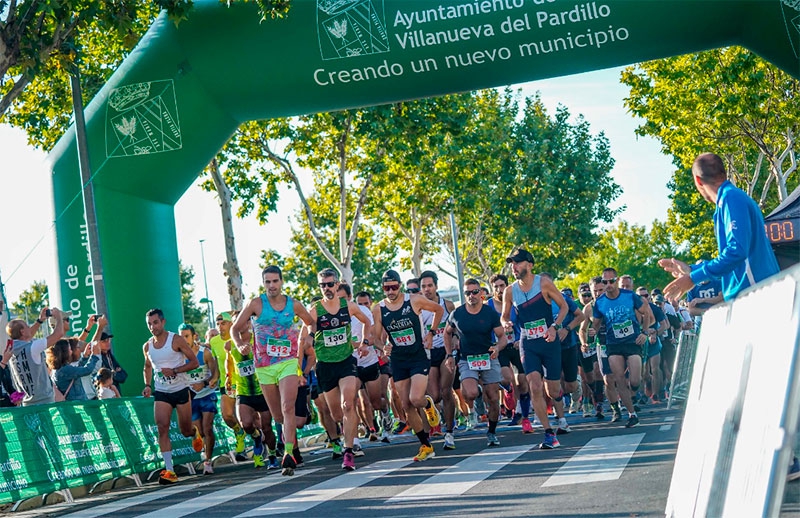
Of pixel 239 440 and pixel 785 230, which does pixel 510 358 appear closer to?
pixel 239 440

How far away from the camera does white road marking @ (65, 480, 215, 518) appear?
10242 millimetres

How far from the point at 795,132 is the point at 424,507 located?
2571 cm

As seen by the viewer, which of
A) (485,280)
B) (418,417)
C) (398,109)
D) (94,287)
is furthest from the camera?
(485,280)

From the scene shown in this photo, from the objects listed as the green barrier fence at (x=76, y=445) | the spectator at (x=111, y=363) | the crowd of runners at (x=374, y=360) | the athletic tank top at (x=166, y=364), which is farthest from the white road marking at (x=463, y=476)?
the spectator at (x=111, y=363)

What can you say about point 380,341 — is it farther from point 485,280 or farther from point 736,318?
point 485,280

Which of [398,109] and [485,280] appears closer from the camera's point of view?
[398,109]

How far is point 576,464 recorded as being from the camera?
398 inches

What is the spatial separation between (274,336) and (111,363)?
3.73 m

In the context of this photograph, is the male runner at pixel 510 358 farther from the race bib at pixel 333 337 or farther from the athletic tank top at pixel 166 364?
the athletic tank top at pixel 166 364

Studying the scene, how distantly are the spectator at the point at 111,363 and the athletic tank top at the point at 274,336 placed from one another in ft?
10.6

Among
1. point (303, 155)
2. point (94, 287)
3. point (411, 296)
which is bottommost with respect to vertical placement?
point (411, 296)

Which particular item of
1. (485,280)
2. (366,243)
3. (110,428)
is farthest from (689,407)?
(485,280)

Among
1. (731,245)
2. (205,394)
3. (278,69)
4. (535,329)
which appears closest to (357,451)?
(205,394)

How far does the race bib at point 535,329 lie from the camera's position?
42.4 ft
